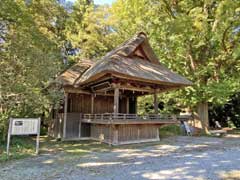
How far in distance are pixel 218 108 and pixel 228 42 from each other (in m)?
8.32

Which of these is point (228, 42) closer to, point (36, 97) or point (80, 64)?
point (80, 64)

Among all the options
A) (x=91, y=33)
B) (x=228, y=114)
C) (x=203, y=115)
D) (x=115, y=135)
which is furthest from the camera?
(x=91, y=33)

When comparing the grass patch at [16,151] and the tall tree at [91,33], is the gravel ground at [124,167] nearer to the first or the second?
the grass patch at [16,151]

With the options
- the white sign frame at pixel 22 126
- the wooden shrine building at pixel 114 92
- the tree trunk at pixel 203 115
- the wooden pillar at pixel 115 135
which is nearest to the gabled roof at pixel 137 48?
the wooden shrine building at pixel 114 92

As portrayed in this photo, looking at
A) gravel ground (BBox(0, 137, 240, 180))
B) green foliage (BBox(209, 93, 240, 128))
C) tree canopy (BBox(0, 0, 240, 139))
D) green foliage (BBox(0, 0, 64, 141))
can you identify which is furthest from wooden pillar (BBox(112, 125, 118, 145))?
green foliage (BBox(209, 93, 240, 128))

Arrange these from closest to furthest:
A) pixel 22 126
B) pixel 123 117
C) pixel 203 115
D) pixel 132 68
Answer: pixel 22 126 < pixel 123 117 < pixel 132 68 < pixel 203 115

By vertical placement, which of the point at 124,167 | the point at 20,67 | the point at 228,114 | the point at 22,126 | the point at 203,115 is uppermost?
the point at 20,67

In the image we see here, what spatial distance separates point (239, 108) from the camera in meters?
22.7

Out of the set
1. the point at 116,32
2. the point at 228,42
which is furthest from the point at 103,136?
the point at 116,32

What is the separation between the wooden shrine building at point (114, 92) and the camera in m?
12.2

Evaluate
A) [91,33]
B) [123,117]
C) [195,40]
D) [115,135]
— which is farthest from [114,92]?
[91,33]

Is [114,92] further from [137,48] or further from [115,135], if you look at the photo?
[137,48]

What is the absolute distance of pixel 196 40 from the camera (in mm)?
16359

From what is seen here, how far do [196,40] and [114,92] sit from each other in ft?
22.4
